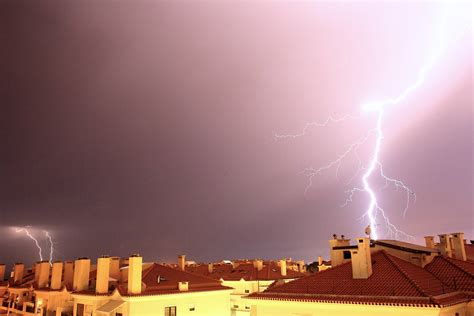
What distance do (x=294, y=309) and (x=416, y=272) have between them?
721 cm

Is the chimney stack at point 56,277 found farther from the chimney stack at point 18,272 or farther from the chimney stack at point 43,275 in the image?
the chimney stack at point 18,272

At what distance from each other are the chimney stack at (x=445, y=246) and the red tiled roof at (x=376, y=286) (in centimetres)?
866

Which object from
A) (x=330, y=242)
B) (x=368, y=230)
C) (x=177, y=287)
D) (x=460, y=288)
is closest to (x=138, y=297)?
(x=177, y=287)

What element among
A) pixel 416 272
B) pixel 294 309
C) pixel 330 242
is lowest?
pixel 294 309

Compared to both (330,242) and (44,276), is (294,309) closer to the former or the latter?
(330,242)

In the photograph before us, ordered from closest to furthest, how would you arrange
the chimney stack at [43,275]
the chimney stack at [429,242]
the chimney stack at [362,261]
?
1. the chimney stack at [362,261]
2. the chimney stack at [429,242]
3. the chimney stack at [43,275]

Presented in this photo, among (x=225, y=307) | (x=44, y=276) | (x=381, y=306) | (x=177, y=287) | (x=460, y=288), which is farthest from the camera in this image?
(x=44, y=276)

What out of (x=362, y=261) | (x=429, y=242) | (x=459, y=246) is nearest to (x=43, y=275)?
(x=362, y=261)

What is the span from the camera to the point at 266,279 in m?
49.2

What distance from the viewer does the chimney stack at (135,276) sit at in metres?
28.1

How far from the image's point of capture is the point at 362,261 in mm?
20375

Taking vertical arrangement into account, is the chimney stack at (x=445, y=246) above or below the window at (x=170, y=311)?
above

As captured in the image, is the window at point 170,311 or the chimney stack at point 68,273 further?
the chimney stack at point 68,273

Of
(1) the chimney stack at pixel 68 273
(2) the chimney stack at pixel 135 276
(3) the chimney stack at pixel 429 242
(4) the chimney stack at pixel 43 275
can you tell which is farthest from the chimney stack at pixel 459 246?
(4) the chimney stack at pixel 43 275
